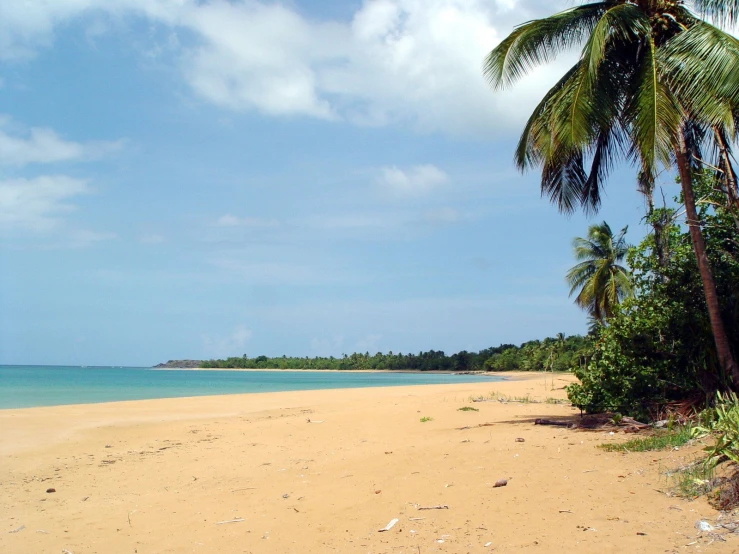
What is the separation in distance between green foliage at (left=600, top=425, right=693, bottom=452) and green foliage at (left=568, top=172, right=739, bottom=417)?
1.58 metres

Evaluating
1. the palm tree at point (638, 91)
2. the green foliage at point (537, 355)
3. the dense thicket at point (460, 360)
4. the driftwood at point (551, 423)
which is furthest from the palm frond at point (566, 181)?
the green foliage at point (537, 355)

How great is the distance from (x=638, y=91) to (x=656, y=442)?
16.9 ft

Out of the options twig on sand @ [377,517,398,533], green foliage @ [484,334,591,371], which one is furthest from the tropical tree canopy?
green foliage @ [484,334,591,371]

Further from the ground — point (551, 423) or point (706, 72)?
point (706, 72)

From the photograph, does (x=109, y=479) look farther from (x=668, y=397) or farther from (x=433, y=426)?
(x=668, y=397)

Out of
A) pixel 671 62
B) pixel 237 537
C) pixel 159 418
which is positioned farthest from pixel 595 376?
pixel 159 418

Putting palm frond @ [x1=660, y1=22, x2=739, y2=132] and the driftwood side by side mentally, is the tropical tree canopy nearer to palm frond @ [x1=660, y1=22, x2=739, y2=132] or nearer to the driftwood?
palm frond @ [x1=660, y1=22, x2=739, y2=132]

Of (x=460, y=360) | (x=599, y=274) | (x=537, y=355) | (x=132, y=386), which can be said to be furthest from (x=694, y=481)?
(x=460, y=360)

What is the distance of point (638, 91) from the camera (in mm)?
8883

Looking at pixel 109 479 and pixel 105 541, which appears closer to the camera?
pixel 105 541

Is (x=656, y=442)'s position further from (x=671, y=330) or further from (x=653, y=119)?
(x=653, y=119)

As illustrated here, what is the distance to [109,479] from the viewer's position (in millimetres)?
9078

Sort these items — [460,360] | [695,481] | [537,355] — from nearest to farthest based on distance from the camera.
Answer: [695,481], [537,355], [460,360]

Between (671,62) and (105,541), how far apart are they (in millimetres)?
9515
